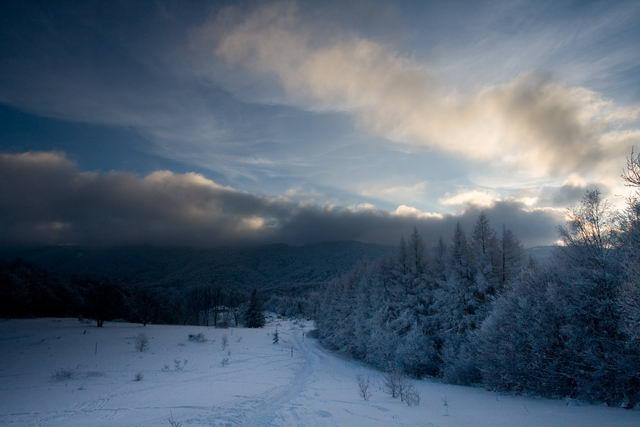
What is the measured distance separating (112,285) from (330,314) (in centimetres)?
4559

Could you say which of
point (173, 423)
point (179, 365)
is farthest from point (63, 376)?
point (173, 423)

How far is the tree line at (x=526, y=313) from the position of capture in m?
15.5

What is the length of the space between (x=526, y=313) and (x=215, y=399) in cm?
1922

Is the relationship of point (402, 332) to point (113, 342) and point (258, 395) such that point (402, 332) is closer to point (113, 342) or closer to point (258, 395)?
point (258, 395)

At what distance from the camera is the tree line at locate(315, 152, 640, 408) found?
612 inches

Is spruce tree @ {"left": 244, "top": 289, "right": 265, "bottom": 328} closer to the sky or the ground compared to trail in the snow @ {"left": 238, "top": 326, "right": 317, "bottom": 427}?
closer to the ground

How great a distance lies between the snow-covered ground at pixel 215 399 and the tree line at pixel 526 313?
179 cm

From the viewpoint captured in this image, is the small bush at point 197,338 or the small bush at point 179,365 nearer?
the small bush at point 179,365

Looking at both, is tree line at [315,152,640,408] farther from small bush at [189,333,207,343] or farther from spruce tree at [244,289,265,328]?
spruce tree at [244,289,265,328]

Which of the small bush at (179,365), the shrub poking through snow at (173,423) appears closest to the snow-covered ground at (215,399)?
the small bush at (179,365)

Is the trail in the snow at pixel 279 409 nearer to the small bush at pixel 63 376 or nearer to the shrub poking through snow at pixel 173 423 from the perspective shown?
the shrub poking through snow at pixel 173 423

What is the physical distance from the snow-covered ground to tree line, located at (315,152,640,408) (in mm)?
1792

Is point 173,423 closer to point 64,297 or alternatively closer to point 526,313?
point 526,313

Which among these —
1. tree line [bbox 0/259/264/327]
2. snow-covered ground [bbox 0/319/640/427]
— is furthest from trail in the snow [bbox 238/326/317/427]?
tree line [bbox 0/259/264/327]
